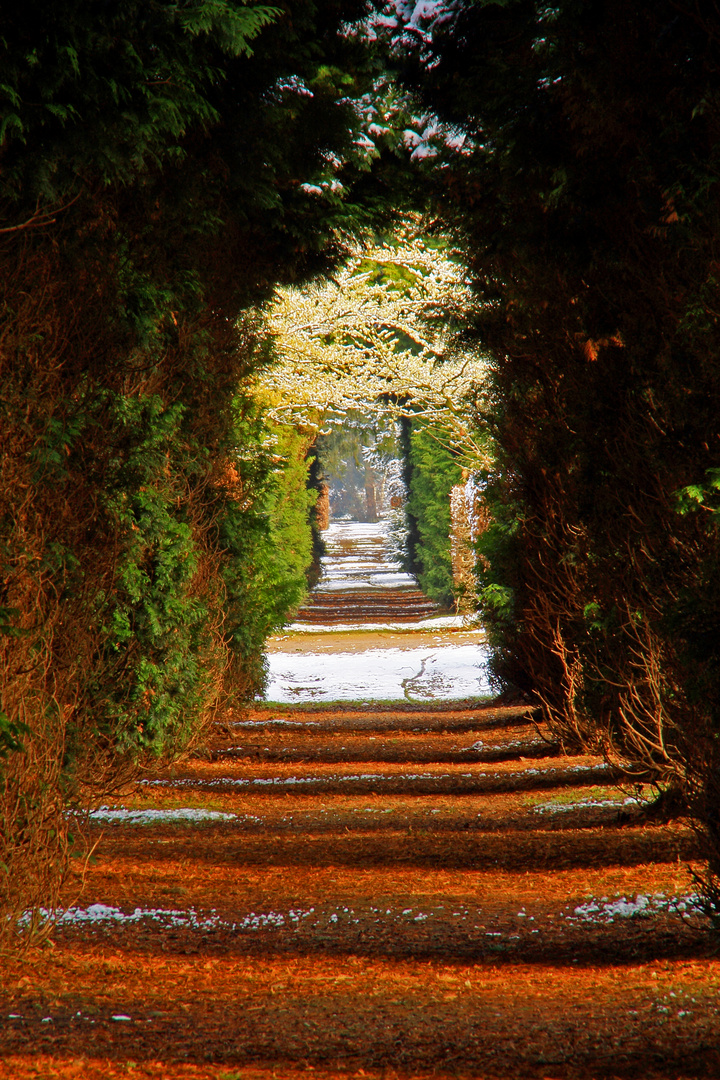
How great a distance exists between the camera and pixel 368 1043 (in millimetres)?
2826

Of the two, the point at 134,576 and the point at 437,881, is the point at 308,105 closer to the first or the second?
the point at 134,576

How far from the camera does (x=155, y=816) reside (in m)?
6.08

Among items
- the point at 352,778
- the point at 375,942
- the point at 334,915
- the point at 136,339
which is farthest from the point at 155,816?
the point at 136,339

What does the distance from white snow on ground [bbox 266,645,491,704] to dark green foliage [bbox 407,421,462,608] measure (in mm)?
7103

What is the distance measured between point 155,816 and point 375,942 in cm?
268

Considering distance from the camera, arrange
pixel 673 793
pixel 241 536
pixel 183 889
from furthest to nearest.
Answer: pixel 241 536, pixel 673 793, pixel 183 889

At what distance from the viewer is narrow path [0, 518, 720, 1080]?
2752 millimetres

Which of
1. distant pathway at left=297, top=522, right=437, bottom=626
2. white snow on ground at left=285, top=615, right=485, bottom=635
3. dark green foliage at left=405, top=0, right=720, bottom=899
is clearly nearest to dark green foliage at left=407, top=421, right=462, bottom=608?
distant pathway at left=297, top=522, right=437, bottom=626

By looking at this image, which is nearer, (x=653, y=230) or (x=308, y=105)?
(x=653, y=230)

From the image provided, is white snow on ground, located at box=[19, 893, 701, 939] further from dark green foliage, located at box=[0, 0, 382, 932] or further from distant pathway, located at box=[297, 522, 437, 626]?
distant pathway, located at box=[297, 522, 437, 626]

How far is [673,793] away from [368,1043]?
322 centimetres

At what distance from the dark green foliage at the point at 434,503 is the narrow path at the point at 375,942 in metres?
16.5

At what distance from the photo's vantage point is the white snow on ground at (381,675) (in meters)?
13.1

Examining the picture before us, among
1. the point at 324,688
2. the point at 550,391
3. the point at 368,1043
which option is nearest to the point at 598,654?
the point at 550,391
